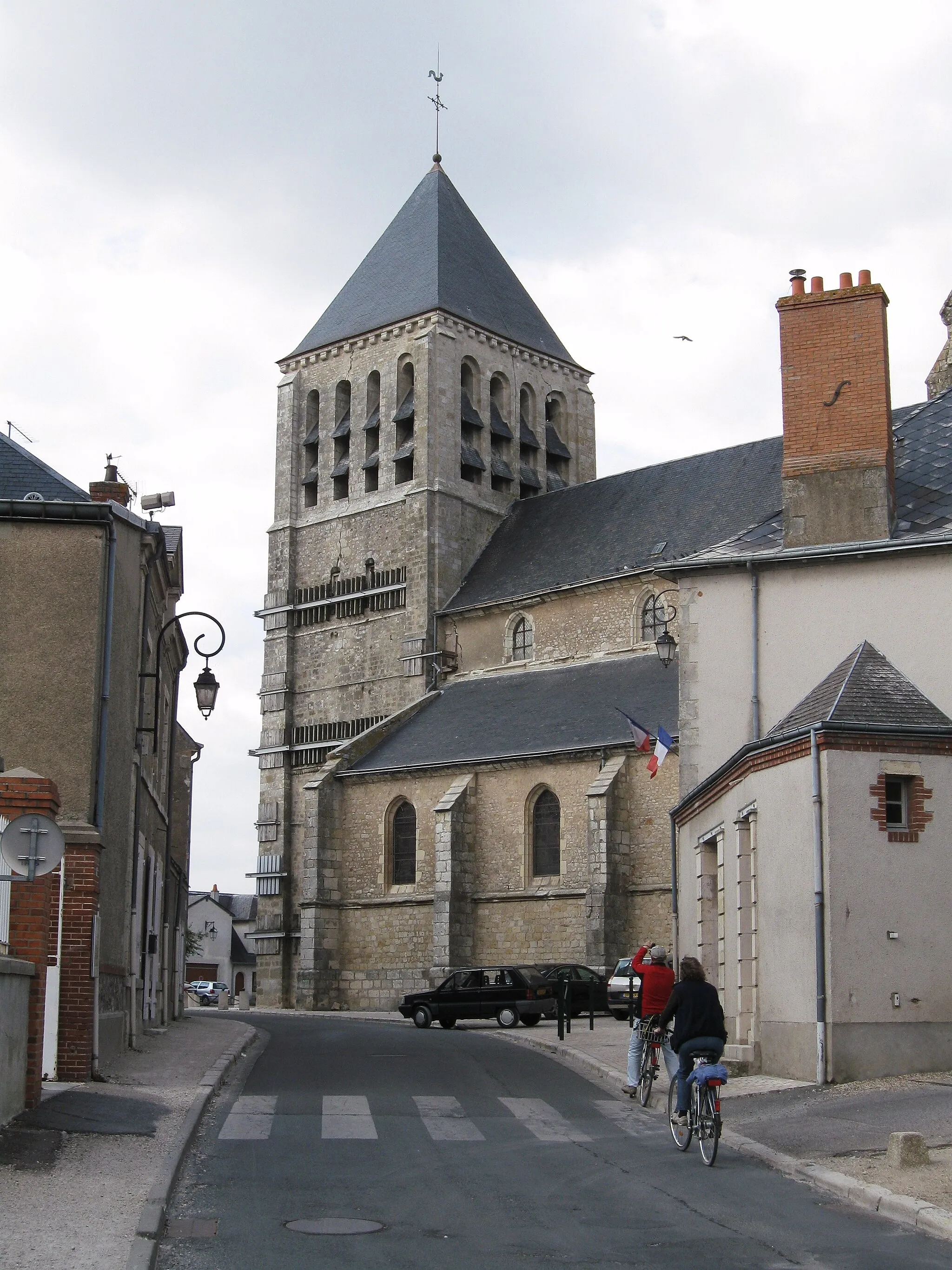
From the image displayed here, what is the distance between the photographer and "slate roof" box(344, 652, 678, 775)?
3538 centimetres

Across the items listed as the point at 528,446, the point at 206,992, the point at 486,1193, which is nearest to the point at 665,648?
the point at 486,1193

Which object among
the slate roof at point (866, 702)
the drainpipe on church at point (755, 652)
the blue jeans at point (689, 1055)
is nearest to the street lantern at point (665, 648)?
the drainpipe on church at point (755, 652)

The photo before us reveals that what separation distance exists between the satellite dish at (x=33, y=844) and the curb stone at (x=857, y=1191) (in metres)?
4.78

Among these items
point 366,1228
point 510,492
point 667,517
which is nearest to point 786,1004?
point 366,1228

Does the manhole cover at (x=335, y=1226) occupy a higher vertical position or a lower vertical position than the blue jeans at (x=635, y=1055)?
lower

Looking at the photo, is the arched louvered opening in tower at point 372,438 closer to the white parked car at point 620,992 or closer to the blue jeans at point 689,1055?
the white parked car at point 620,992

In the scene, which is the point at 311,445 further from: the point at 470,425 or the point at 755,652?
the point at 755,652

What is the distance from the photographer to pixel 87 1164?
9844mm

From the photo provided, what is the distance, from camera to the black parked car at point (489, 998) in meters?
27.3

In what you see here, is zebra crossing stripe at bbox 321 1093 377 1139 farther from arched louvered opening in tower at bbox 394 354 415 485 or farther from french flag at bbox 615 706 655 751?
arched louvered opening in tower at bbox 394 354 415 485

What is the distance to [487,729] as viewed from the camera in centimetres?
3834

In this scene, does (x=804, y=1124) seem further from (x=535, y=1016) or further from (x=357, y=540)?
(x=357, y=540)

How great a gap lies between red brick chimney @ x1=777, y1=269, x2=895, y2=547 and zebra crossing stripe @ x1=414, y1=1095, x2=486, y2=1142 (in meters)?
8.62

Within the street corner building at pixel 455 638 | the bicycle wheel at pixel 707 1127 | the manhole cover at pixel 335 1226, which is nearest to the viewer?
the manhole cover at pixel 335 1226
